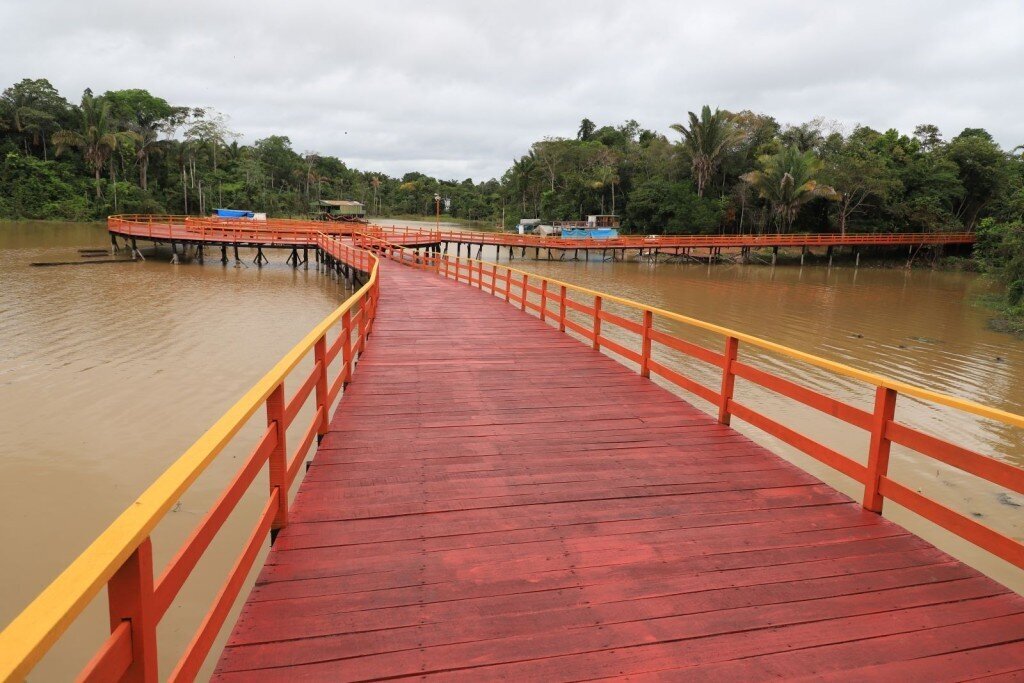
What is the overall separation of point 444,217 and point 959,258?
3265 inches

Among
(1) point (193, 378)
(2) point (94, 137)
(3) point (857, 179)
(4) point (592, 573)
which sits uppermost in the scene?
(2) point (94, 137)

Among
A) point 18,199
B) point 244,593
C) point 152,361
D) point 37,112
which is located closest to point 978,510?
point 244,593

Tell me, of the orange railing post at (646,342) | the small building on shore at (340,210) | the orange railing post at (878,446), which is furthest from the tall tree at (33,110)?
the orange railing post at (878,446)

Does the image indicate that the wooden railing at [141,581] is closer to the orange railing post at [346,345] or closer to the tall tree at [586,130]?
the orange railing post at [346,345]

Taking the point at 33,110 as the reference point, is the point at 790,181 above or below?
below

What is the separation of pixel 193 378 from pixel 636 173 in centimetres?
5603

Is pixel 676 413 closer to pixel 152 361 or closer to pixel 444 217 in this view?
pixel 152 361

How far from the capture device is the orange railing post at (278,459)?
354cm

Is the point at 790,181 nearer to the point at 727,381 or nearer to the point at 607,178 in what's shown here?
the point at 607,178

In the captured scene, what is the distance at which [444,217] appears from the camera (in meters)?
114

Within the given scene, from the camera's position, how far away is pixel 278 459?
3621 mm

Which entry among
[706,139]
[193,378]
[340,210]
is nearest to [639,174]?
[706,139]

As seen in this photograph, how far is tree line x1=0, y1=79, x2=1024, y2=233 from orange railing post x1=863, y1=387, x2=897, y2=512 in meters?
37.6

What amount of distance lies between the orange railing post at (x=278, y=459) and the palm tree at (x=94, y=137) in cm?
6564
